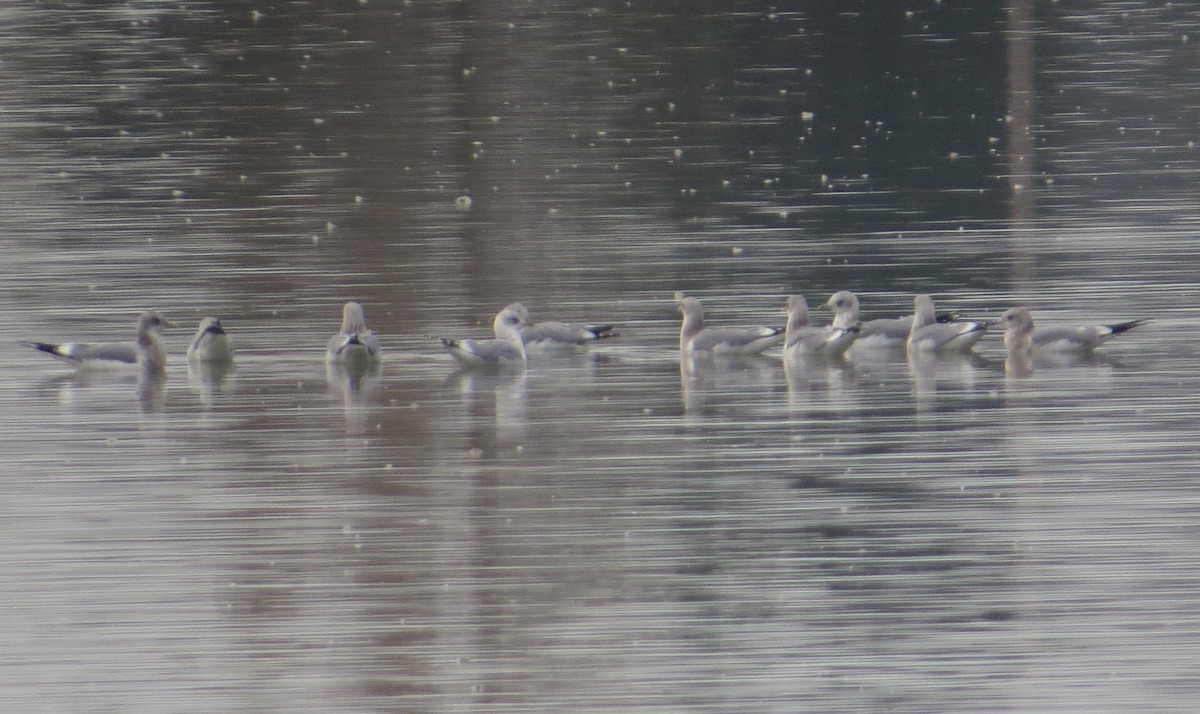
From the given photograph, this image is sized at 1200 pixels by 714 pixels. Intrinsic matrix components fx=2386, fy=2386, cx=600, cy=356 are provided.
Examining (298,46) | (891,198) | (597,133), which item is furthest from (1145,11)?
(891,198)

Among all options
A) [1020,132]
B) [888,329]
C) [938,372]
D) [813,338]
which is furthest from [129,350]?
[1020,132]

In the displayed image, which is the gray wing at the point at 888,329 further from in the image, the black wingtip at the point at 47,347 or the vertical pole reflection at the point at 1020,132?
the black wingtip at the point at 47,347

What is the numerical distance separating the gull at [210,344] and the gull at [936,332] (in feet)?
16.7

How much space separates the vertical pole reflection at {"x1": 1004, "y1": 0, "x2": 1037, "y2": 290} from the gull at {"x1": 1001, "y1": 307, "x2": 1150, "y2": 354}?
2.48m

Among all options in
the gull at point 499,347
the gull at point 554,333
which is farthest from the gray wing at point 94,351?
the gull at point 554,333

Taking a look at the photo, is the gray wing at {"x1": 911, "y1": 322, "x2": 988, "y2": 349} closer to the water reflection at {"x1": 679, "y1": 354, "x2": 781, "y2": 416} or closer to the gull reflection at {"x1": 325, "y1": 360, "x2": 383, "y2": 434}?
the water reflection at {"x1": 679, "y1": 354, "x2": 781, "y2": 416}

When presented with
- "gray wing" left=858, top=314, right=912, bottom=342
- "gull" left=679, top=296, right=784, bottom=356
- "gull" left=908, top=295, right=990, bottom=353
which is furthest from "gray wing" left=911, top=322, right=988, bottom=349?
"gull" left=679, top=296, right=784, bottom=356

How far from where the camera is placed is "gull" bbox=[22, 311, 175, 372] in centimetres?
1769

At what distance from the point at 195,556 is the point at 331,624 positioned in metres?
1.56

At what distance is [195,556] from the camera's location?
1216 centimetres

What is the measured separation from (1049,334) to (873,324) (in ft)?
4.40

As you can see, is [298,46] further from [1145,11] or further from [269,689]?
[269,689]

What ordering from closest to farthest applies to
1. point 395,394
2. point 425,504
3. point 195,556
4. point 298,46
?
point 195,556
point 425,504
point 395,394
point 298,46

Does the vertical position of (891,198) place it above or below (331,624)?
above
